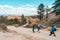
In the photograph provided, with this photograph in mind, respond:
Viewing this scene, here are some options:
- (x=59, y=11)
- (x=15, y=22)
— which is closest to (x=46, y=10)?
(x=15, y=22)

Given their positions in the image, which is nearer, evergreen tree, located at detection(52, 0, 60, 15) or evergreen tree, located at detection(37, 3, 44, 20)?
evergreen tree, located at detection(52, 0, 60, 15)

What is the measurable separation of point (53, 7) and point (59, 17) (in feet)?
18.0

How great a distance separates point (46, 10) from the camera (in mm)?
114062

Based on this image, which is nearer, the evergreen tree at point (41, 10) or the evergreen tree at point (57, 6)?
the evergreen tree at point (57, 6)

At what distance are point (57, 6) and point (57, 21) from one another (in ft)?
19.1

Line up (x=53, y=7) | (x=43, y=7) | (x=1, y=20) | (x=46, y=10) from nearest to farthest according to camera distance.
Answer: (x=53, y=7) → (x=1, y=20) → (x=43, y=7) → (x=46, y=10)

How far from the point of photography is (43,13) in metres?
110

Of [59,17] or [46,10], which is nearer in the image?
[59,17]

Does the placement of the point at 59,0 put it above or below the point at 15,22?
above

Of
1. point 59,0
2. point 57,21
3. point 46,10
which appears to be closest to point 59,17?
point 57,21

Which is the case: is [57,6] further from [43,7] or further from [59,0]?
[43,7]

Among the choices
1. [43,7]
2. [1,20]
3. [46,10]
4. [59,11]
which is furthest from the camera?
[46,10]

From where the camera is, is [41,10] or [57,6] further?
[41,10]

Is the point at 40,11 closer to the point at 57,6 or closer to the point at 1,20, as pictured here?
the point at 1,20
